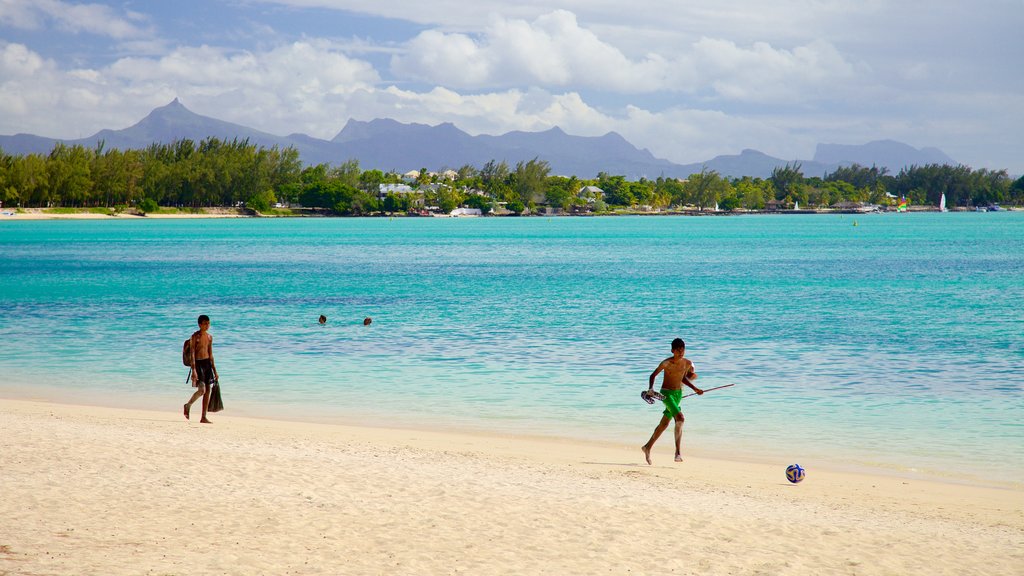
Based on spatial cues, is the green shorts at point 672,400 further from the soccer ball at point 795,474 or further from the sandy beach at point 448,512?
the soccer ball at point 795,474

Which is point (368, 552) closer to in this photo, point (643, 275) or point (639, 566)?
point (639, 566)

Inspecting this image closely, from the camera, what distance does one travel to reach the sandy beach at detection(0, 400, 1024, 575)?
28.3ft

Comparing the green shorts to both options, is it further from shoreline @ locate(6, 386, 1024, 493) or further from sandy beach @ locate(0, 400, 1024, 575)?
shoreline @ locate(6, 386, 1024, 493)

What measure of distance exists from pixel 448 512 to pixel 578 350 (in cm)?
1782

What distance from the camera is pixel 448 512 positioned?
1025 cm

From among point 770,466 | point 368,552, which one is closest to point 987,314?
point 770,466

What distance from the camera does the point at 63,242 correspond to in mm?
112875

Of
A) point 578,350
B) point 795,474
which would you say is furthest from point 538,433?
point 578,350

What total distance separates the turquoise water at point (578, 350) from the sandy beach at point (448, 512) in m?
2.68

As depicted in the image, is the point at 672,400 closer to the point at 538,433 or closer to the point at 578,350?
the point at 538,433

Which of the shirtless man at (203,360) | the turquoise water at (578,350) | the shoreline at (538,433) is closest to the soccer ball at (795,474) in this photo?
the shoreline at (538,433)

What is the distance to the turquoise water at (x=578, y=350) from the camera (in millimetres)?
17281

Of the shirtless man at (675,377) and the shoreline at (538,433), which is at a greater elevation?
the shirtless man at (675,377)

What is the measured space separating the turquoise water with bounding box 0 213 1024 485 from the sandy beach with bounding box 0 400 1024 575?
2677mm
